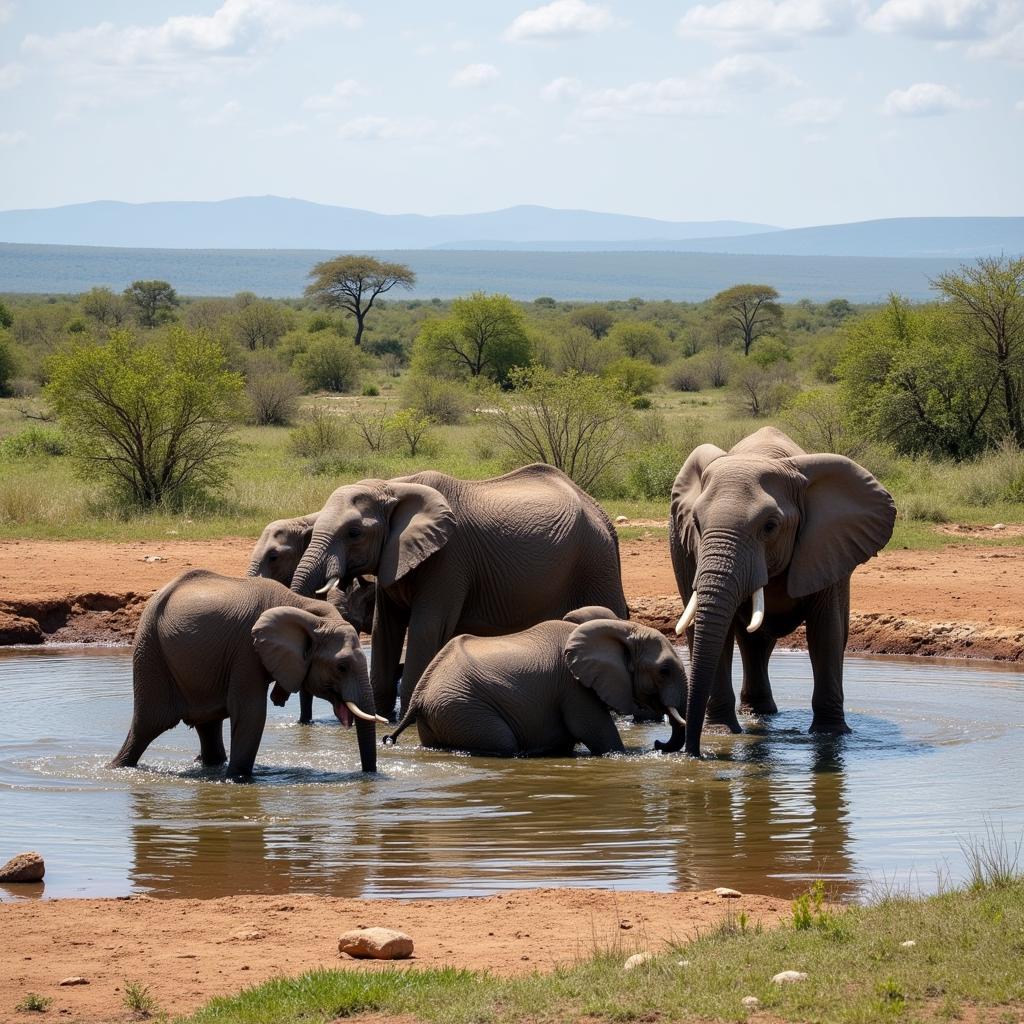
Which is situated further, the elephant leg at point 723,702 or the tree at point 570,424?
the tree at point 570,424

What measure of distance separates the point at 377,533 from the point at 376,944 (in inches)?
234

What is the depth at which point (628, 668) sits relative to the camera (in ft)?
37.6

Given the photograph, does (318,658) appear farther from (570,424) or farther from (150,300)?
(150,300)

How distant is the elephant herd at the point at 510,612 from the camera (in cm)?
1043

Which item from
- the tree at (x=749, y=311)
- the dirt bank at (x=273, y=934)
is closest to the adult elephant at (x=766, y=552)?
the dirt bank at (x=273, y=934)

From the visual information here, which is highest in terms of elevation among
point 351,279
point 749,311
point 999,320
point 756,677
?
point 351,279

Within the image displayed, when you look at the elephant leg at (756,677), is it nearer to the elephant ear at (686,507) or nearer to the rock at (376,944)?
the elephant ear at (686,507)

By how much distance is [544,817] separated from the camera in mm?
9727

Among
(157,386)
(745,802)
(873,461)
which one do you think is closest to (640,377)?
(873,461)

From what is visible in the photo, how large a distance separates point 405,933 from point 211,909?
105 centimetres

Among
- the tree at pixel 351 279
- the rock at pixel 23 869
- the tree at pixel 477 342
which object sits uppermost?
the tree at pixel 351 279

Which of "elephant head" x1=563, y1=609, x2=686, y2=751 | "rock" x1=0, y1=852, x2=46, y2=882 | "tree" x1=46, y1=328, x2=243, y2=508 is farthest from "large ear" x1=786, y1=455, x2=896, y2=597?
"tree" x1=46, y1=328, x2=243, y2=508

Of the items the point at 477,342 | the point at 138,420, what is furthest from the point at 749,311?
the point at 138,420

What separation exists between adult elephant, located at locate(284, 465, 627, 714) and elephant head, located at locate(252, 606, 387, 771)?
1445 millimetres
